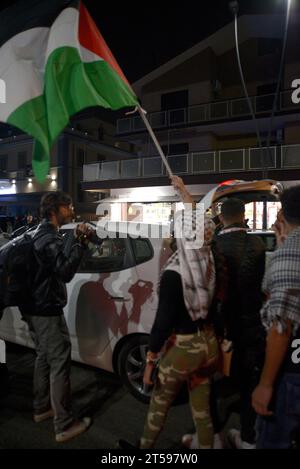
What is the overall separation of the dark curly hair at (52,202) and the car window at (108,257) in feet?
2.90

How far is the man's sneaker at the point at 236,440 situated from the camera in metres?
2.64

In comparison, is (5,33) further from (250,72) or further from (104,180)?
(250,72)

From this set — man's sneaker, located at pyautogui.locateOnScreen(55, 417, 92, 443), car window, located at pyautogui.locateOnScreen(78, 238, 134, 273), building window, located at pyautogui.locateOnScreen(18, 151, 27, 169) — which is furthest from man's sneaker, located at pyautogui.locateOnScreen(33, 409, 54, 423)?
building window, located at pyautogui.locateOnScreen(18, 151, 27, 169)

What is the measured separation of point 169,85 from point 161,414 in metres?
23.1

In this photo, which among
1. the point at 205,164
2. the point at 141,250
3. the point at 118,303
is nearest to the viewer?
the point at 118,303

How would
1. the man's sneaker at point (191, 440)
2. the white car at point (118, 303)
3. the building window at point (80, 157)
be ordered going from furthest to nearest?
the building window at point (80, 157) → the white car at point (118, 303) → the man's sneaker at point (191, 440)

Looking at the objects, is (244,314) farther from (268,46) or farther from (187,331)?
(268,46)

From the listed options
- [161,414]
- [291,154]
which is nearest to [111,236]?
[161,414]

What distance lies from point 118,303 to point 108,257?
588 millimetres

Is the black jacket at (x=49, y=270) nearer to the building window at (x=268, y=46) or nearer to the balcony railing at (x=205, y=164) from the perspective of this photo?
the balcony railing at (x=205, y=164)

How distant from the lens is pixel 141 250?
3600 mm

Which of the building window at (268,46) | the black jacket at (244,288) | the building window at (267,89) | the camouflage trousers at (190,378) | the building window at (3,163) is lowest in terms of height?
the camouflage trousers at (190,378)

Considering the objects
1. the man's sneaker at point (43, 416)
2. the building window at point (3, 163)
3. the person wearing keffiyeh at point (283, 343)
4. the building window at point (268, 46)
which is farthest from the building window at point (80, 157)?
the person wearing keffiyeh at point (283, 343)

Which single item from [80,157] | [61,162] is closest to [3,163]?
[61,162]
